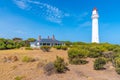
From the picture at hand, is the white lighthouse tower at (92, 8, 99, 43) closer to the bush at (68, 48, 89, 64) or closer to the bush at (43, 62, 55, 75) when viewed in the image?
the bush at (68, 48, 89, 64)

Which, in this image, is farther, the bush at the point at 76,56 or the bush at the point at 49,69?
the bush at the point at 76,56

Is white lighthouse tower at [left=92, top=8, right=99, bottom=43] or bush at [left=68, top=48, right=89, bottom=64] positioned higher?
white lighthouse tower at [left=92, top=8, right=99, bottom=43]

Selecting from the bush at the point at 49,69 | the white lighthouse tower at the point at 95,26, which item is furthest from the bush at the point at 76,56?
the white lighthouse tower at the point at 95,26

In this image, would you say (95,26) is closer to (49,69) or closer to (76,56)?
(76,56)

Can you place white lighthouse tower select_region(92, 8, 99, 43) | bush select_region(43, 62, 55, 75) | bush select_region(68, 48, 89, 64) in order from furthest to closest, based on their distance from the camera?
white lighthouse tower select_region(92, 8, 99, 43) → bush select_region(68, 48, 89, 64) → bush select_region(43, 62, 55, 75)

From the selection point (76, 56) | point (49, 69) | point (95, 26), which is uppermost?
point (95, 26)

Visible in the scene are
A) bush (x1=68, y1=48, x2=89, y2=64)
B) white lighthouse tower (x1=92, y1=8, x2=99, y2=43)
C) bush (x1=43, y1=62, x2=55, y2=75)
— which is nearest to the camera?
bush (x1=43, y1=62, x2=55, y2=75)

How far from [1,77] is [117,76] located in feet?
38.6

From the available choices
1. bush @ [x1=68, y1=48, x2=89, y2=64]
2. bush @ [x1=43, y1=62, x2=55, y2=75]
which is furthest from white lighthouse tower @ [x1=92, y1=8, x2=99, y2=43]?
bush @ [x1=43, y1=62, x2=55, y2=75]

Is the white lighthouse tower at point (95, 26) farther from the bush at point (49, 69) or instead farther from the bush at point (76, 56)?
the bush at point (49, 69)

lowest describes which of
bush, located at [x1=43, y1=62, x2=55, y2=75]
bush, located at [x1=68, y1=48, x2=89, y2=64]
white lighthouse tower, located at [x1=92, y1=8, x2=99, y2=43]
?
bush, located at [x1=43, y1=62, x2=55, y2=75]

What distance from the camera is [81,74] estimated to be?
64.0 ft

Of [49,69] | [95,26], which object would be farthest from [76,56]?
[95,26]

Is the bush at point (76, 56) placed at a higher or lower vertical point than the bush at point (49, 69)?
higher
